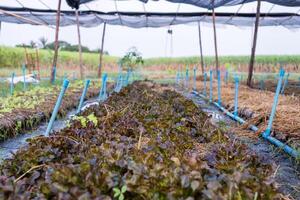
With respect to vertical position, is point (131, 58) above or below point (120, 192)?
above

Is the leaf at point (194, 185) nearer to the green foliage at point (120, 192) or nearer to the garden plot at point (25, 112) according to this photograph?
the green foliage at point (120, 192)

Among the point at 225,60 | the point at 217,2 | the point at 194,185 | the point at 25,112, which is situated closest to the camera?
the point at 194,185

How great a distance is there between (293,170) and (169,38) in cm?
1939

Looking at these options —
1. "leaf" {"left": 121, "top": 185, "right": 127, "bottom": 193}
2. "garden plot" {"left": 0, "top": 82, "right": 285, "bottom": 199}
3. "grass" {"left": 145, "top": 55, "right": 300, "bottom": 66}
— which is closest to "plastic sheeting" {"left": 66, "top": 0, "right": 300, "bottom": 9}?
"garden plot" {"left": 0, "top": 82, "right": 285, "bottom": 199}

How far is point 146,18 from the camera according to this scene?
559 inches

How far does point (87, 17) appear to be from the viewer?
14422 millimetres

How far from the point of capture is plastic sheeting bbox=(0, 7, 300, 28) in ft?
44.6

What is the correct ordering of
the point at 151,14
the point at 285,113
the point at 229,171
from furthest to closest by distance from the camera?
1. the point at 151,14
2. the point at 285,113
3. the point at 229,171

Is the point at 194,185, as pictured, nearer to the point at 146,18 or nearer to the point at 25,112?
the point at 25,112

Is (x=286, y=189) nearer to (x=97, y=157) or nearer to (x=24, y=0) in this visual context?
(x=97, y=157)

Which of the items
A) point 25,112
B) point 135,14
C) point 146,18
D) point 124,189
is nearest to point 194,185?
point 124,189

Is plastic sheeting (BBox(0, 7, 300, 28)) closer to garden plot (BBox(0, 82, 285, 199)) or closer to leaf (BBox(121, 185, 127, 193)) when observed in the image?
garden plot (BBox(0, 82, 285, 199))

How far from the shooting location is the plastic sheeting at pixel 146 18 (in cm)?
1360

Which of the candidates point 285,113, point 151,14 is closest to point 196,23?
point 151,14
